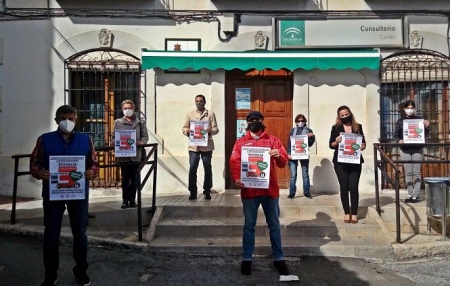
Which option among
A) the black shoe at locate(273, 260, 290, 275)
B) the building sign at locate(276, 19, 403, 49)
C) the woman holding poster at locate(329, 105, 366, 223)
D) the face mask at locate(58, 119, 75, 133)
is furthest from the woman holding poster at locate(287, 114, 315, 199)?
the face mask at locate(58, 119, 75, 133)

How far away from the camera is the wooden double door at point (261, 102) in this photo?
8508 millimetres

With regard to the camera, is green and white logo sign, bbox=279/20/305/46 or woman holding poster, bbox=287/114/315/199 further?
green and white logo sign, bbox=279/20/305/46

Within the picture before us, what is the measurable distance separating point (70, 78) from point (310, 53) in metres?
5.00

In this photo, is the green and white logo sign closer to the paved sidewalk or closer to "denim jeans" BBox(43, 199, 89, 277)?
the paved sidewalk

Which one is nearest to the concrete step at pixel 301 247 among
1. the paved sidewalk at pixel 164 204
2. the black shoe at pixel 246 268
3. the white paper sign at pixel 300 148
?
the paved sidewalk at pixel 164 204

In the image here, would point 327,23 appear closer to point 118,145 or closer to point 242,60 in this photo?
point 242,60

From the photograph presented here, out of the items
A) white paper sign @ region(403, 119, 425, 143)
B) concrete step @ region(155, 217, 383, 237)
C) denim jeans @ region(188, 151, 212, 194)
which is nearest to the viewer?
concrete step @ region(155, 217, 383, 237)

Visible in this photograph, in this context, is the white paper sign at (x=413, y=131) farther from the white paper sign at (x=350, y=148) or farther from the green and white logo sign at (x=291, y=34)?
the green and white logo sign at (x=291, y=34)

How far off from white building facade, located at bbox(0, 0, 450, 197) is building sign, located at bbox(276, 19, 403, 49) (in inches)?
0.8

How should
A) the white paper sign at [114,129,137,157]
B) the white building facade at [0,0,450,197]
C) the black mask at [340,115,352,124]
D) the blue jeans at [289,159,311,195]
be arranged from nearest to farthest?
the black mask at [340,115,352,124]
the white paper sign at [114,129,137,157]
the blue jeans at [289,159,311,195]
the white building facade at [0,0,450,197]

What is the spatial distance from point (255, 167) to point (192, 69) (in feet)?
14.2

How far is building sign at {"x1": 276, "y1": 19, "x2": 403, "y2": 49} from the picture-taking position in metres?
8.30

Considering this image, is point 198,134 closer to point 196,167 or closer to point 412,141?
point 196,167

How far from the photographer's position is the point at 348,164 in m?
5.94
